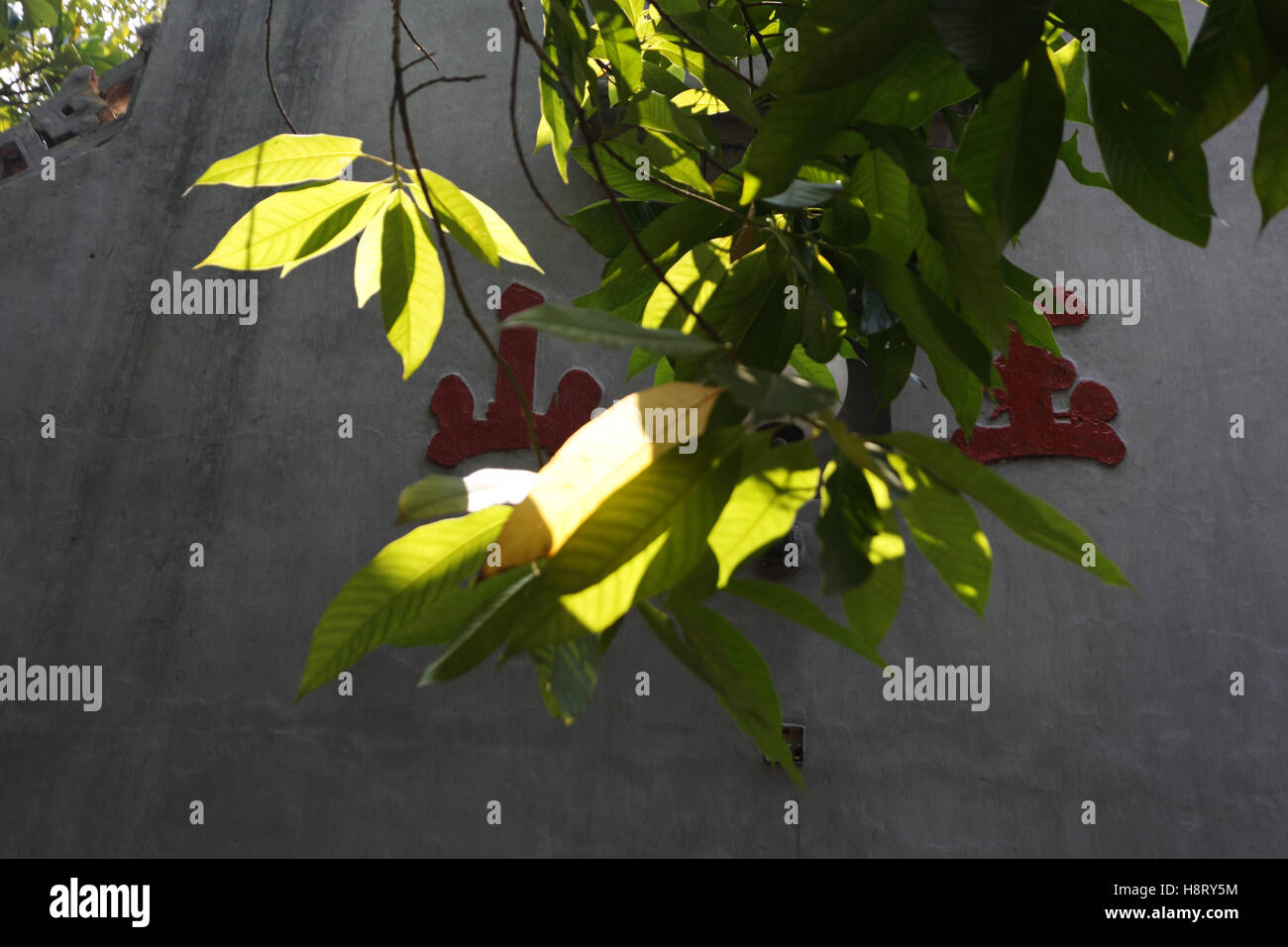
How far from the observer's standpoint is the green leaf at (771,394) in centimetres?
A: 30

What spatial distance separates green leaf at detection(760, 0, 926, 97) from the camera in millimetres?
422

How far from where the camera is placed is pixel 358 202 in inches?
25.4

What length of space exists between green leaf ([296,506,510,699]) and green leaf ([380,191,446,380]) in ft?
0.76

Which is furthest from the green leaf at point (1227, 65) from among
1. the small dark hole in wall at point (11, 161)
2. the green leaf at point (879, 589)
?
the small dark hole in wall at point (11, 161)

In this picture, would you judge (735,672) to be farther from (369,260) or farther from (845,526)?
(369,260)

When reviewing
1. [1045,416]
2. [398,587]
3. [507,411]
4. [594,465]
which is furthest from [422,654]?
[594,465]

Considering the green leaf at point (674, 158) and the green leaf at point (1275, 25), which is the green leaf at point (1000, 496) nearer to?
the green leaf at point (1275, 25)

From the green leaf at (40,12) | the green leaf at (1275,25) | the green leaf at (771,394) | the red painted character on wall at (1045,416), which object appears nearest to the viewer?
the green leaf at (771,394)

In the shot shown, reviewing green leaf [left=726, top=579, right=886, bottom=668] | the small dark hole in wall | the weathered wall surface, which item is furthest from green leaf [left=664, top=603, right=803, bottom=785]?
the small dark hole in wall

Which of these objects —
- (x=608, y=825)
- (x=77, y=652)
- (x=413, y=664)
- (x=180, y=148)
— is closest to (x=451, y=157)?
(x=180, y=148)

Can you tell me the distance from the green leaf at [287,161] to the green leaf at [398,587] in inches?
11.7

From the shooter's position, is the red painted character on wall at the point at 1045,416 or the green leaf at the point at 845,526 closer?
the green leaf at the point at 845,526
